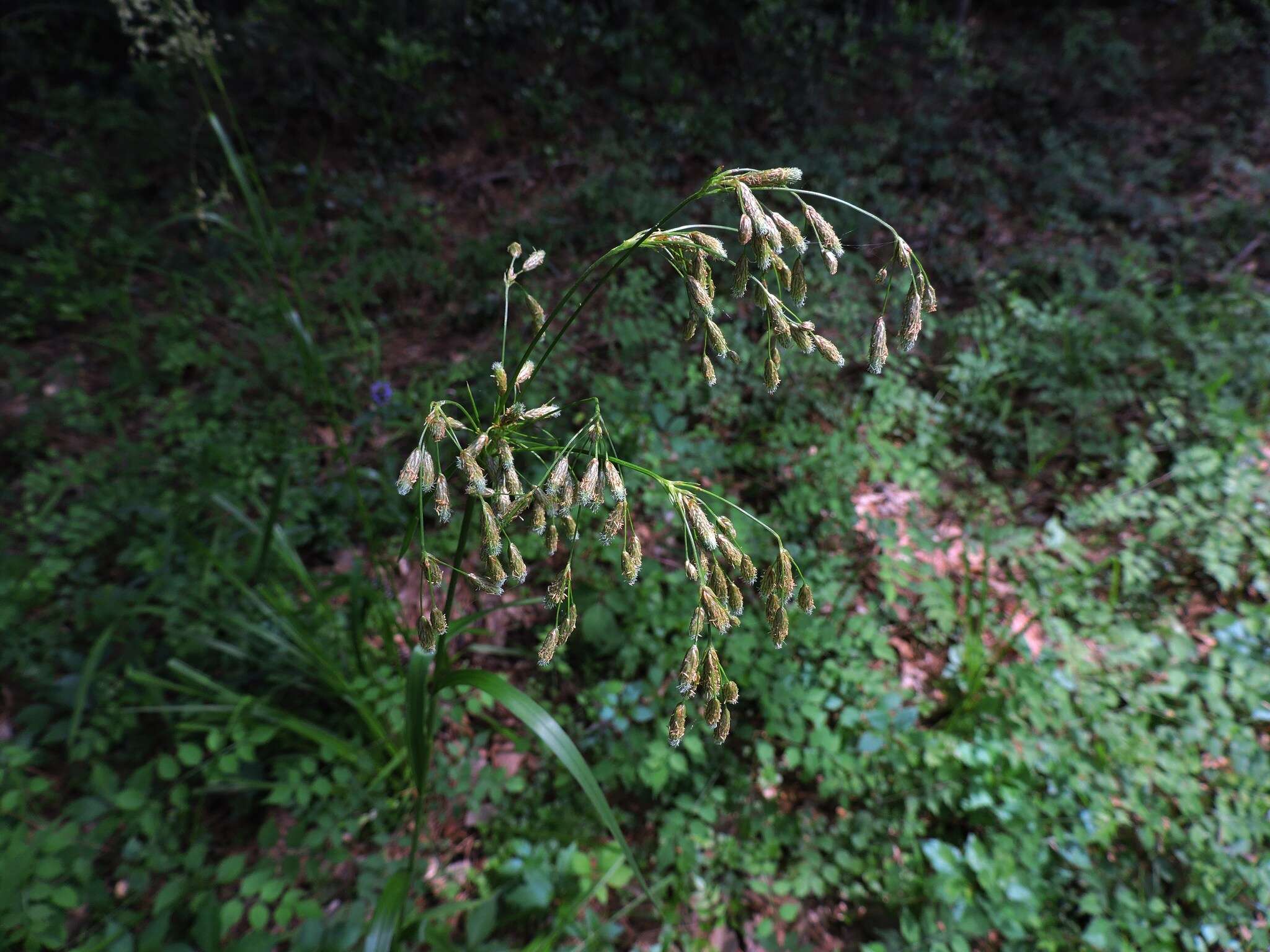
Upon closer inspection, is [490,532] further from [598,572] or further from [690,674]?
[598,572]

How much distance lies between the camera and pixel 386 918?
1.34 meters

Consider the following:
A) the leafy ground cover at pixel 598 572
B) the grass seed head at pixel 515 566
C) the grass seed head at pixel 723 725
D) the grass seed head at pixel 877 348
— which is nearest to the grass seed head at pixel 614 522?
the grass seed head at pixel 515 566

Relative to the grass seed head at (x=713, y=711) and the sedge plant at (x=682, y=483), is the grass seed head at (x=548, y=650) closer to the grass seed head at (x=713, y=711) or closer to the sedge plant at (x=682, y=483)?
the sedge plant at (x=682, y=483)

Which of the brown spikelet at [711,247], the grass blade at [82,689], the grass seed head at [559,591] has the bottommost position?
the grass blade at [82,689]

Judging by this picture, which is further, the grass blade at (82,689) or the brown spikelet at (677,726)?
the grass blade at (82,689)

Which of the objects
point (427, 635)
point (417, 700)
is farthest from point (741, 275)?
point (417, 700)

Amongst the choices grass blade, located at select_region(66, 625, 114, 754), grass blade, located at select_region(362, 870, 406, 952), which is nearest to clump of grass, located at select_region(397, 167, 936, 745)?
grass blade, located at select_region(362, 870, 406, 952)

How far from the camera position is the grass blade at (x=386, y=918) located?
1.31 m

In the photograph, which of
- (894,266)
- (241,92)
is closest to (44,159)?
(241,92)

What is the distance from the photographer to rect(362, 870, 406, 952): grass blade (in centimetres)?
131

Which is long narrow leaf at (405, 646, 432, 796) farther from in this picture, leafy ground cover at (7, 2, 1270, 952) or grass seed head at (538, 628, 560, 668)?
leafy ground cover at (7, 2, 1270, 952)

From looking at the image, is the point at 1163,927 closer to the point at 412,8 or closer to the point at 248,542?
the point at 248,542

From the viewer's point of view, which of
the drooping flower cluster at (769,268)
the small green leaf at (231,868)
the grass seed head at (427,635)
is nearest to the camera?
the drooping flower cluster at (769,268)

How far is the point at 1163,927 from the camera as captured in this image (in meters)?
1.75
